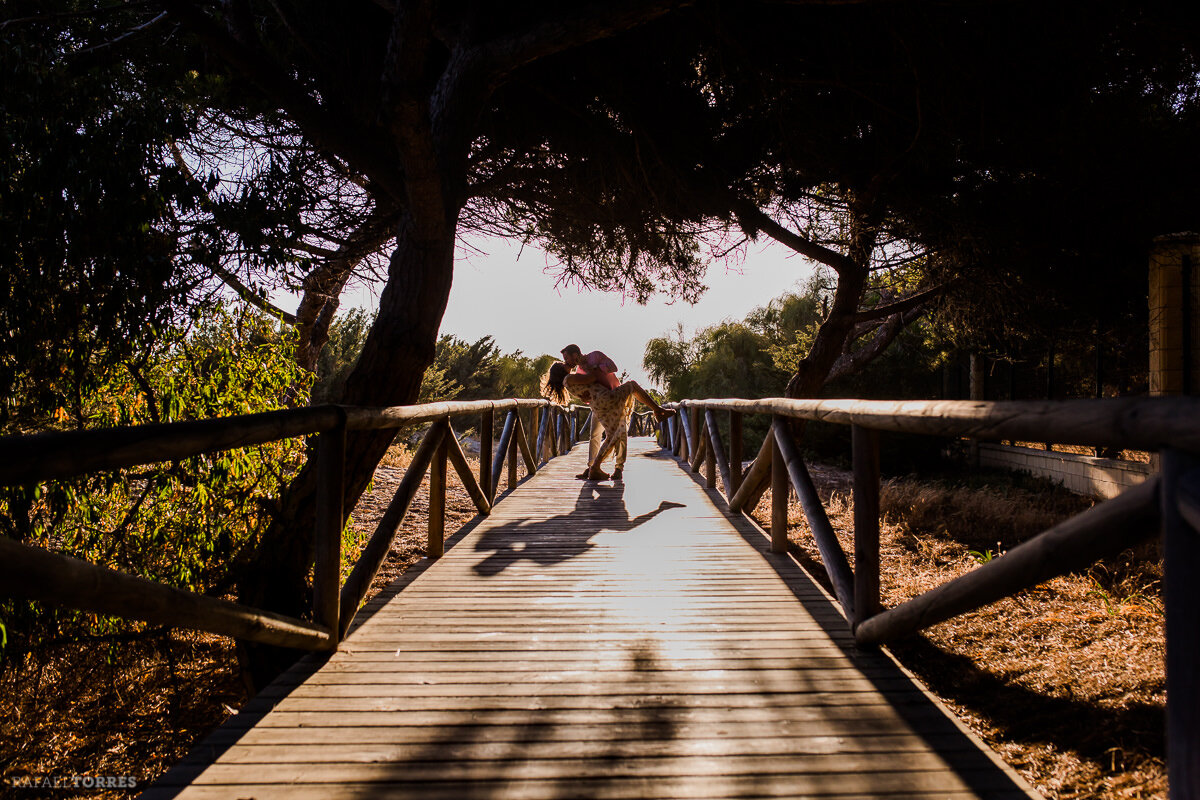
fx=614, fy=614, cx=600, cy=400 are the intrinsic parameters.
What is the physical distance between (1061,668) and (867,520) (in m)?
1.10

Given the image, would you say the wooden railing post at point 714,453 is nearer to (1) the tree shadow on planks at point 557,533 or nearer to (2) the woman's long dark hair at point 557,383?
(1) the tree shadow on planks at point 557,533

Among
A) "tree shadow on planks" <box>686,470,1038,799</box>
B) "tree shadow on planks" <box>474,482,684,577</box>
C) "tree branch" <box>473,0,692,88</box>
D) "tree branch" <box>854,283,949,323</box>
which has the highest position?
"tree branch" <box>473,0,692,88</box>

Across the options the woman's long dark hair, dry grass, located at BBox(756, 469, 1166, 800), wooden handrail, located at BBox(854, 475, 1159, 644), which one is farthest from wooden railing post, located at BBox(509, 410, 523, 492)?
wooden handrail, located at BBox(854, 475, 1159, 644)

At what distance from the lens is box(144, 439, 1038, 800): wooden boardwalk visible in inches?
62.7

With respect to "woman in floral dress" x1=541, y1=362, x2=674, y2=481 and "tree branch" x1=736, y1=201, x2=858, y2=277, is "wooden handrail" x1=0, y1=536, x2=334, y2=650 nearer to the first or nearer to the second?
"woman in floral dress" x1=541, y1=362, x2=674, y2=481

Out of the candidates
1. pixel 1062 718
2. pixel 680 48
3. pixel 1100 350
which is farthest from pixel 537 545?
pixel 1100 350

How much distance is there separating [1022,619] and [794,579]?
1198mm

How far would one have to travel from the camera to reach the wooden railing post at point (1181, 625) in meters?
1.14

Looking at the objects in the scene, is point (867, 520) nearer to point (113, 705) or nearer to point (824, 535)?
point (824, 535)

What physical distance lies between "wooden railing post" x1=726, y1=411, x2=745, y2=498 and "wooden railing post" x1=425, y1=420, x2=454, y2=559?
2420 mm

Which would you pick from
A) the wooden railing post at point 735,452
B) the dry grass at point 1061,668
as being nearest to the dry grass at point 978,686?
the dry grass at point 1061,668

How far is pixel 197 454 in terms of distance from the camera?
6.46 feet

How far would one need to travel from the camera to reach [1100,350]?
752cm

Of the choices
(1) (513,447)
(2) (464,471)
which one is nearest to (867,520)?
(2) (464,471)
